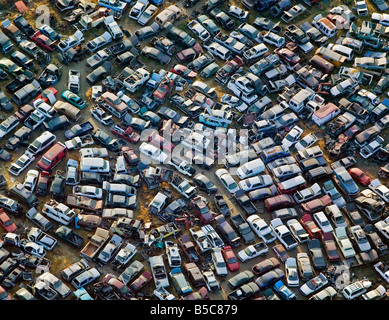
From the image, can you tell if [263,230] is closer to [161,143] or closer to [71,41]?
[161,143]

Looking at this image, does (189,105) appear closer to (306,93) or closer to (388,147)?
(306,93)

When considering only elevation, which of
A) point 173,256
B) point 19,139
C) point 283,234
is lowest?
point 283,234

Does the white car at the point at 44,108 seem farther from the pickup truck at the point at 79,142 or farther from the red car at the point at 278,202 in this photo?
the red car at the point at 278,202

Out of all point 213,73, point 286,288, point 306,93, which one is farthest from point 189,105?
point 286,288

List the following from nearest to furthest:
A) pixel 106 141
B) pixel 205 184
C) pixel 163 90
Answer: pixel 205 184 < pixel 106 141 < pixel 163 90

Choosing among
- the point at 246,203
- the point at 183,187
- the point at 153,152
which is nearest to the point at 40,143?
the point at 153,152

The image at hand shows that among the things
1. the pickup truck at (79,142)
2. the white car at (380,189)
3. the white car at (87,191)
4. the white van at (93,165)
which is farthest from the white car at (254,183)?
the pickup truck at (79,142)
